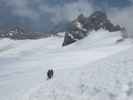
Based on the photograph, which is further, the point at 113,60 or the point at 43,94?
the point at 113,60

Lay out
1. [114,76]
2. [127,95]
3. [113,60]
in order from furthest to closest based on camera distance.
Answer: [113,60] < [114,76] < [127,95]

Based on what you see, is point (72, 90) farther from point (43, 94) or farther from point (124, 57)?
point (124, 57)

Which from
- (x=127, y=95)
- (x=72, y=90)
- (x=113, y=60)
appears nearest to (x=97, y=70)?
(x=113, y=60)

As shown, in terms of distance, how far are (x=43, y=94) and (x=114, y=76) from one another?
501 centimetres

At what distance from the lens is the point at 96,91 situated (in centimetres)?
2003

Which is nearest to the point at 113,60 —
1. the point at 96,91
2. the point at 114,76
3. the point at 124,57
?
the point at 124,57

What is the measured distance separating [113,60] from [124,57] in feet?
2.78

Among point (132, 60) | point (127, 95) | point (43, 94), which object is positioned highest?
point (132, 60)

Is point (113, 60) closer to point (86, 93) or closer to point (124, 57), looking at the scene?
point (124, 57)

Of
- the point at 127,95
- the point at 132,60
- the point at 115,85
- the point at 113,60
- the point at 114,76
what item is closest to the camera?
the point at 127,95

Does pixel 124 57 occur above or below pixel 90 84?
above

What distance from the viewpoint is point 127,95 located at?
18.2m

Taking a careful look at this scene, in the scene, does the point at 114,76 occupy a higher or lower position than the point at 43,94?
higher

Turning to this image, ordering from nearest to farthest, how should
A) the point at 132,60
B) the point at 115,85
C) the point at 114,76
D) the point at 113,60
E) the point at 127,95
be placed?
the point at 127,95 < the point at 115,85 < the point at 114,76 < the point at 132,60 < the point at 113,60
